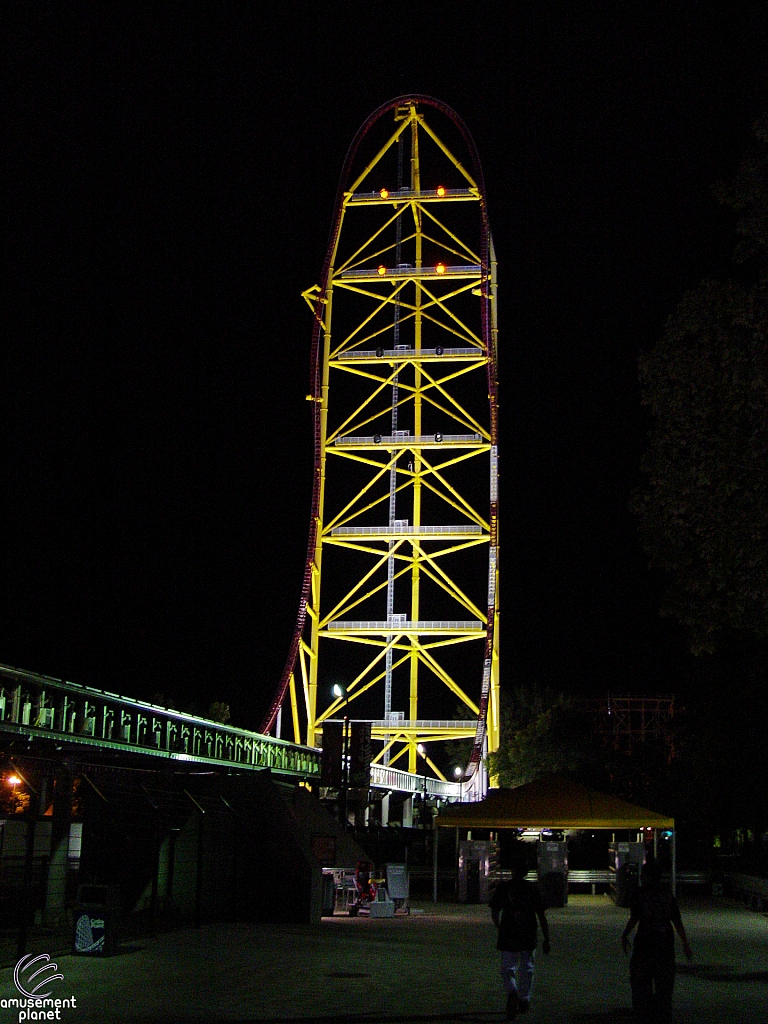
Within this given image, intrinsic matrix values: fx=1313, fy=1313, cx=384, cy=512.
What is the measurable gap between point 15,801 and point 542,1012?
6.95 metres

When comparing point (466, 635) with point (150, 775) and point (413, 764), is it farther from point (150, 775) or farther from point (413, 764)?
point (150, 775)

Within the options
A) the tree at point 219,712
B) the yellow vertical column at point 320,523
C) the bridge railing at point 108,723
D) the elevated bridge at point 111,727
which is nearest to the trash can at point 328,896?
the elevated bridge at point 111,727

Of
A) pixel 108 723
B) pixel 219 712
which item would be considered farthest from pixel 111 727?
pixel 219 712

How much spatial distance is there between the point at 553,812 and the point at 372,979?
8.81 m

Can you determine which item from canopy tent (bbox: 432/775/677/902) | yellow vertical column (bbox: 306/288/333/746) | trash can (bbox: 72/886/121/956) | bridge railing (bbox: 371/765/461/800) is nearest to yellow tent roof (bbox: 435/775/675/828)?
canopy tent (bbox: 432/775/677/902)

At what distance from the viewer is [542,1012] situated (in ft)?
32.0

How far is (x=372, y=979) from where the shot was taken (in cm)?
1151

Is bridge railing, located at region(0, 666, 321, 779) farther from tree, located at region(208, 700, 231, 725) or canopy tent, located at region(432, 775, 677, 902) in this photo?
tree, located at region(208, 700, 231, 725)

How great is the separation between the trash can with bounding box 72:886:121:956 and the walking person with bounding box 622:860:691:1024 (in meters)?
5.71

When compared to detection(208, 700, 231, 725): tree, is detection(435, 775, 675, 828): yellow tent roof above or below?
below

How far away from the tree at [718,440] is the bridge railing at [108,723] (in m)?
8.24

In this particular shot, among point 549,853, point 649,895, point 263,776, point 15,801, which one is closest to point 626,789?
point 549,853

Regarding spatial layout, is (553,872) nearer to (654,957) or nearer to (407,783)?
(654,957)

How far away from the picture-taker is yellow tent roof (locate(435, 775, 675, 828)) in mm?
19672
